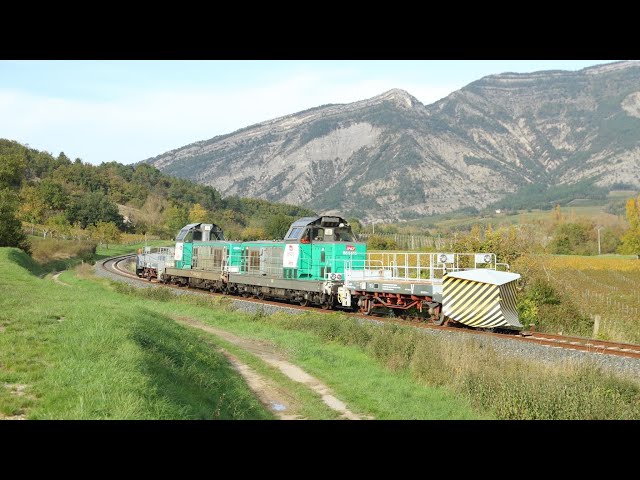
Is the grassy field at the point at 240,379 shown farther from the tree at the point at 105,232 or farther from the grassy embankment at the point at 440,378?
the tree at the point at 105,232

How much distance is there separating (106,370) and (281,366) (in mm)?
7410

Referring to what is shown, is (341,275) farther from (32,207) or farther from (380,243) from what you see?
(32,207)

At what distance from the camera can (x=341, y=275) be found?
24859 millimetres

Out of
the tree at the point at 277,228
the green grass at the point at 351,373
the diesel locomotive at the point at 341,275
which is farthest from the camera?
Result: the tree at the point at 277,228

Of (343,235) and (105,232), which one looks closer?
(343,235)

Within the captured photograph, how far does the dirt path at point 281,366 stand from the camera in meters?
11.8

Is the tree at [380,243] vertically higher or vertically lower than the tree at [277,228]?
lower

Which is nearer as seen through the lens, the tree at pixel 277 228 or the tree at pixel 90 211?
the tree at pixel 277 228

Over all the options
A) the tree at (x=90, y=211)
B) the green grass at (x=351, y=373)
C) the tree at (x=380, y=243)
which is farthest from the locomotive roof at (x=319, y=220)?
the tree at (x=90, y=211)

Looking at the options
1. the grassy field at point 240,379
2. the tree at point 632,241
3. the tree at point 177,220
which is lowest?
the grassy field at point 240,379

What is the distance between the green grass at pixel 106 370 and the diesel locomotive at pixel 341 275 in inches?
315

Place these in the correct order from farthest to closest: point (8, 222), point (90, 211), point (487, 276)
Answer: point (90, 211), point (8, 222), point (487, 276)

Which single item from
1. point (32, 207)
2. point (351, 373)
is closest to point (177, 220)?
point (32, 207)
